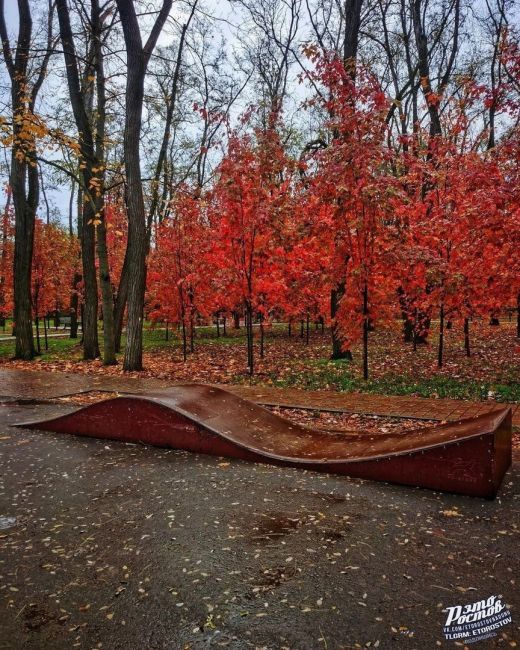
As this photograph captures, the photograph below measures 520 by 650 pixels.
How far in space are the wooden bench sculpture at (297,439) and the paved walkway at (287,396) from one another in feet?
6.61

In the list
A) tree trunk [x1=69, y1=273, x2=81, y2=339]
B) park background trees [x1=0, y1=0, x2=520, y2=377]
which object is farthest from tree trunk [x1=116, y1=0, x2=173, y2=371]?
tree trunk [x1=69, y1=273, x2=81, y2=339]

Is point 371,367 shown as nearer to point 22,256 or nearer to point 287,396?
point 287,396

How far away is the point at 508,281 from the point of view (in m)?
8.95

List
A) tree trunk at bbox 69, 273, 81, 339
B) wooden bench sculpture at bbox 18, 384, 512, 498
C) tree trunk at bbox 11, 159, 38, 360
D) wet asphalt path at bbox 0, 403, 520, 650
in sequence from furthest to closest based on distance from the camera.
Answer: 1. tree trunk at bbox 69, 273, 81, 339
2. tree trunk at bbox 11, 159, 38, 360
3. wooden bench sculpture at bbox 18, 384, 512, 498
4. wet asphalt path at bbox 0, 403, 520, 650

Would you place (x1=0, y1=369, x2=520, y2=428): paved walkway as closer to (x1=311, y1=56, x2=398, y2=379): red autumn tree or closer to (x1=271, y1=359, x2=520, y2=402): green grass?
(x1=271, y1=359, x2=520, y2=402): green grass

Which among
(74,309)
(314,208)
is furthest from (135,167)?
(74,309)

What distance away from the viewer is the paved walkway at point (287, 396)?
7.59 meters

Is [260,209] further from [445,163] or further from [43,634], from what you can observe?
[43,634]

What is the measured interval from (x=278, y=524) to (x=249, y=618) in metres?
1.18

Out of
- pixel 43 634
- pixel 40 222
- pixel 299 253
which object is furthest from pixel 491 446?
pixel 40 222

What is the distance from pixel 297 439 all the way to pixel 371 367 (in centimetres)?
688

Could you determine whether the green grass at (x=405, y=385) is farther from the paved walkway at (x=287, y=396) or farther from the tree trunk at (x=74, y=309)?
the tree trunk at (x=74, y=309)

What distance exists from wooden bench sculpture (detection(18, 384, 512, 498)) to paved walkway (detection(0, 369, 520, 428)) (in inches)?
79.4

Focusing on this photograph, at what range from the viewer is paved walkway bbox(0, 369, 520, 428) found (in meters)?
7.59
